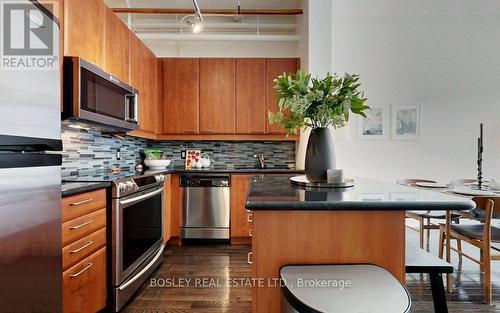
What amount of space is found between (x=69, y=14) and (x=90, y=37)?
0.28m

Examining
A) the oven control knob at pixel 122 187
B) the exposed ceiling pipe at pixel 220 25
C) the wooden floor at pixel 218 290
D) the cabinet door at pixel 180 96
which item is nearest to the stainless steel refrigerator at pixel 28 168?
the oven control knob at pixel 122 187

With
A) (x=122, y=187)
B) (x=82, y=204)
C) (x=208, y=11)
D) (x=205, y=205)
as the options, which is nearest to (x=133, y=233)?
(x=122, y=187)

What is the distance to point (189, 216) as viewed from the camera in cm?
346

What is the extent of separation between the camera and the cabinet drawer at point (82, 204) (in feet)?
4.97

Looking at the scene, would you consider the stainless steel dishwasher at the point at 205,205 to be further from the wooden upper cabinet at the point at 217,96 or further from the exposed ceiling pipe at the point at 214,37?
the exposed ceiling pipe at the point at 214,37

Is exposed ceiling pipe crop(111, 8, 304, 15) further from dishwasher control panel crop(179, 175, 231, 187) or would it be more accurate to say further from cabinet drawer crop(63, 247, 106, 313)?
cabinet drawer crop(63, 247, 106, 313)

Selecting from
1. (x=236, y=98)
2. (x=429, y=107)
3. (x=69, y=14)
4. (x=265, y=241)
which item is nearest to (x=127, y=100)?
(x=69, y=14)

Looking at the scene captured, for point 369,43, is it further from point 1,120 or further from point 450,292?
point 1,120

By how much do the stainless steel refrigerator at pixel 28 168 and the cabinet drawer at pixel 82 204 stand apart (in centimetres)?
32

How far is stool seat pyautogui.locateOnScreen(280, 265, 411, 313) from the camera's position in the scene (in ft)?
2.96

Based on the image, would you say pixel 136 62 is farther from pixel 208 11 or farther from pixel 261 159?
pixel 261 159

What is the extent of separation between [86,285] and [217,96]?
8.75 ft

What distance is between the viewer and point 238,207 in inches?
137

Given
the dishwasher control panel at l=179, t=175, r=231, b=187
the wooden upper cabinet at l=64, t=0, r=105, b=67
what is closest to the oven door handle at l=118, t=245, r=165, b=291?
the dishwasher control panel at l=179, t=175, r=231, b=187
